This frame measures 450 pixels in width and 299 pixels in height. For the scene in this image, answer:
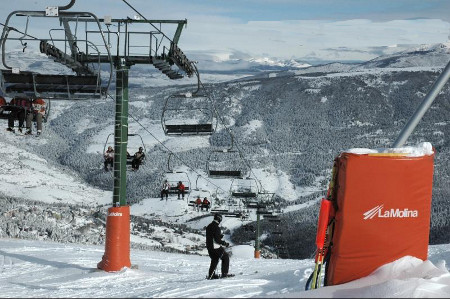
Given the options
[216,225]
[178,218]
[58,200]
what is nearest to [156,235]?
[178,218]

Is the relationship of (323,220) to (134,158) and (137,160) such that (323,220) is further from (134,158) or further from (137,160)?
(134,158)

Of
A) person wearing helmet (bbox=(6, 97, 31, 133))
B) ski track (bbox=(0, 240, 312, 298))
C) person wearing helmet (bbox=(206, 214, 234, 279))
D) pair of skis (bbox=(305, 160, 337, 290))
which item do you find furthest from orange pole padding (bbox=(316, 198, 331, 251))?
person wearing helmet (bbox=(6, 97, 31, 133))

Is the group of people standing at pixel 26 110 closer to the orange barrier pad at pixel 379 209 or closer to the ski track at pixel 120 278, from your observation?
the ski track at pixel 120 278

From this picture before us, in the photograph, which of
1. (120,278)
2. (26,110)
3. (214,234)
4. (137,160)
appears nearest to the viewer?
(214,234)

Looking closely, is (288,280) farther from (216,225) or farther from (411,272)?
(411,272)

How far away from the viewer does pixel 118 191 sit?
45.3 feet

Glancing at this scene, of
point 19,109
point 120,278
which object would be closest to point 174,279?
point 120,278

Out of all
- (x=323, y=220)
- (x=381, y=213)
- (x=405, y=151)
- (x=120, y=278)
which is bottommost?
(x=120, y=278)

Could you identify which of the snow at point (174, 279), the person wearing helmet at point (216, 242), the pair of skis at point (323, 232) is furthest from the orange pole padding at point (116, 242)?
the pair of skis at point (323, 232)

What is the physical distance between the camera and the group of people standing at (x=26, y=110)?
16406 mm

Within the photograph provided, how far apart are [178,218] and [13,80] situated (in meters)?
154

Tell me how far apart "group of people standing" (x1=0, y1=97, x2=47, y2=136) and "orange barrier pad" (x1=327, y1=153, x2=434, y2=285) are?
433 inches

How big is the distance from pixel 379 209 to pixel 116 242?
7.38 metres

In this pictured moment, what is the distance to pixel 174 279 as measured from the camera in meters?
12.8
